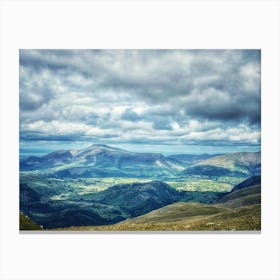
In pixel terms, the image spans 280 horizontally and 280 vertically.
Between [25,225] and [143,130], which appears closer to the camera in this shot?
[25,225]

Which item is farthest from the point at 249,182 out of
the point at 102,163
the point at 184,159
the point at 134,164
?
the point at 102,163

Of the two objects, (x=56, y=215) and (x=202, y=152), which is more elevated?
(x=202, y=152)

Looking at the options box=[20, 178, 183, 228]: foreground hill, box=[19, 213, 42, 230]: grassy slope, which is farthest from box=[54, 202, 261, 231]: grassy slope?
box=[19, 213, 42, 230]: grassy slope

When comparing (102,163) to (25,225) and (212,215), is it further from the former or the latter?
(212,215)
